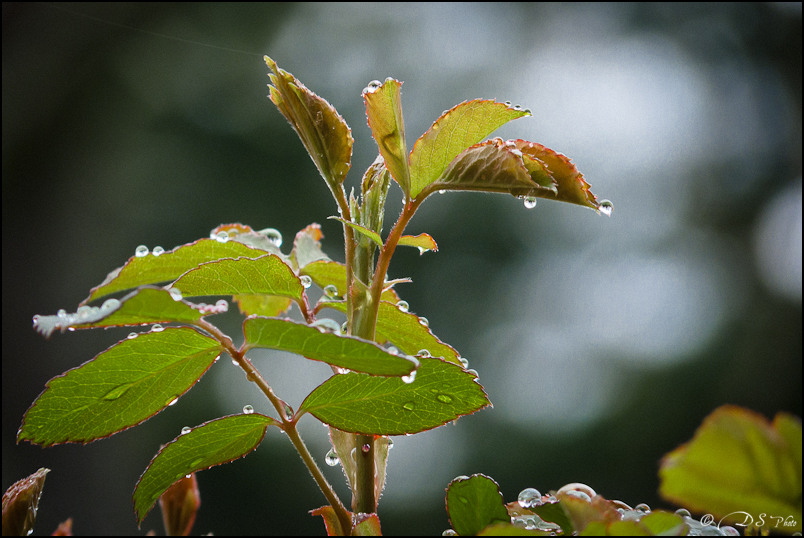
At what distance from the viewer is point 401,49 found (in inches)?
199

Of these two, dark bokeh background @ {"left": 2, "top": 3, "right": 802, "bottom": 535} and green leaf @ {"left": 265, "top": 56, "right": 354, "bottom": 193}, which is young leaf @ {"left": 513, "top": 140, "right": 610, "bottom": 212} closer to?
green leaf @ {"left": 265, "top": 56, "right": 354, "bottom": 193}

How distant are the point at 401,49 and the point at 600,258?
2.40 meters

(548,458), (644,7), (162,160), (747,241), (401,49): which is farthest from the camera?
(644,7)

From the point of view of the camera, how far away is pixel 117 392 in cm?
33

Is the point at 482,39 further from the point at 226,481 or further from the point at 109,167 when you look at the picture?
the point at 226,481

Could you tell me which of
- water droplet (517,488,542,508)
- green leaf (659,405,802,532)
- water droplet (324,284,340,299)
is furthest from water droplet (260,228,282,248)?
green leaf (659,405,802,532)

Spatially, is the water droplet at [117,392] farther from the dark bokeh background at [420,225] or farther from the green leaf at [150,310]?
the dark bokeh background at [420,225]

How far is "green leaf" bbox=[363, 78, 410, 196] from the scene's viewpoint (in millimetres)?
344

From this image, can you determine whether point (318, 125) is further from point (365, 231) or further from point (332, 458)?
point (332, 458)

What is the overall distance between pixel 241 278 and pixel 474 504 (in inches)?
7.0

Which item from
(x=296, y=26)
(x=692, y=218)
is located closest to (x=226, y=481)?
(x=296, y=26)

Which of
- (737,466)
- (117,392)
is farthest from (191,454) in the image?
(737,466)

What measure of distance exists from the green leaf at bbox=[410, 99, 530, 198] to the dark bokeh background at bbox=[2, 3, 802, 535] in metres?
2.40

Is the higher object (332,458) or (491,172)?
(491,172)
